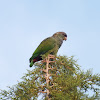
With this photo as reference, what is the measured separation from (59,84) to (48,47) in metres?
4.38

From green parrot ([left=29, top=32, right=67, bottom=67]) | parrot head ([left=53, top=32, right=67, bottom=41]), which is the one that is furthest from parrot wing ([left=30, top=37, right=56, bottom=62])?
parrot head ([left=53, top=32, right=67, bottom=41])

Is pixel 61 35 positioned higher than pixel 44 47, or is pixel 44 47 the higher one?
pixel 61 35

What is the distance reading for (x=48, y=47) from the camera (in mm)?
13969

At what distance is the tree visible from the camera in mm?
9556

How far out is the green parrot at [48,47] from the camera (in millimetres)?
13812

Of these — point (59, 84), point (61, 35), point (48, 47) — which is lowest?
point (59, 84)

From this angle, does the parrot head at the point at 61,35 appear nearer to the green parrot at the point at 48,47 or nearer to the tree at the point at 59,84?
the green parrot at the point at 48,47

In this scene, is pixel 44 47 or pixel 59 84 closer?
pixel 59 84

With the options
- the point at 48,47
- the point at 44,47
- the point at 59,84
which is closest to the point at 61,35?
the point at 48,47

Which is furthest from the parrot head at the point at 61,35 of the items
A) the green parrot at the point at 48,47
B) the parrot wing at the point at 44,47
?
the parrot wing at the point at 44,47

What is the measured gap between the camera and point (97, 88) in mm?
10516

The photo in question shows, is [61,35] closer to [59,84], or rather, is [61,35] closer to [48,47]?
[48,47]

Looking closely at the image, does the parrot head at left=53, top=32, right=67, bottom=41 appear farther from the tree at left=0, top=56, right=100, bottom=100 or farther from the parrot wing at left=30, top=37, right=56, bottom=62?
the tree at left=0, top=56, right=100, bottom=100

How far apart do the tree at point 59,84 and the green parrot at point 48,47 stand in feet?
5.18
